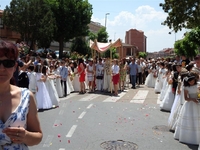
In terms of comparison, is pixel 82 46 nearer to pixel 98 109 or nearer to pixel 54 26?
pixel 54 26

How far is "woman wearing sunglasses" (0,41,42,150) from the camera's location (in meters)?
2.17

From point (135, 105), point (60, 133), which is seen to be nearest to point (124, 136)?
point (60, 133)

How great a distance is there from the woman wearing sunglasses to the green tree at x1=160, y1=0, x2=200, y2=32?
20232 millimetres

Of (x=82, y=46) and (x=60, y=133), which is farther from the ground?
(x=82, y=46)

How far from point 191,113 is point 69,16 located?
44690 mm

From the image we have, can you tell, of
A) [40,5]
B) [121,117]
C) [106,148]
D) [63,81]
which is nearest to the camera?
[106,148]

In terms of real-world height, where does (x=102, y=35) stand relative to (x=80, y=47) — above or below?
above

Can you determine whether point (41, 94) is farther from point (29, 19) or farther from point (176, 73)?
point (29, 19)

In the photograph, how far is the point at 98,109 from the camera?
10.9 m

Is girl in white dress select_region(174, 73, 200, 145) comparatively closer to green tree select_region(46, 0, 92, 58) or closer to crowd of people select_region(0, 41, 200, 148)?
crowd of people select_region(0, 41, 200, 148)

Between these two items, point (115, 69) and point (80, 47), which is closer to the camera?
point (115, 69)

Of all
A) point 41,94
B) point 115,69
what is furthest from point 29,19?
point 41,94

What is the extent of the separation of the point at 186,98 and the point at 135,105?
5604 mm

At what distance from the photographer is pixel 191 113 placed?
663 centimetres
